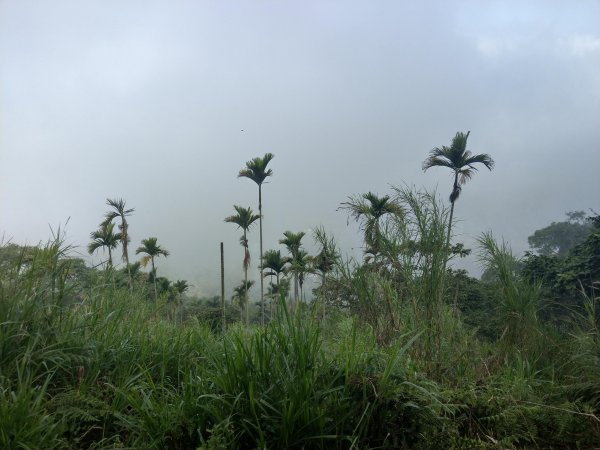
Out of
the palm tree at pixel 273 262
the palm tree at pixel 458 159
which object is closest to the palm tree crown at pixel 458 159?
the palm tree at pixel 458 159

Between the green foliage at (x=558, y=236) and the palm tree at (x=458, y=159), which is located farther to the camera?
the green foliage at (x=558, y=236)

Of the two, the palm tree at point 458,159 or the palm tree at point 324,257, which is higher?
the palm tree at point 458,159

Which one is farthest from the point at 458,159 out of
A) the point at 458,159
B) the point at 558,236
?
the point at 558,236

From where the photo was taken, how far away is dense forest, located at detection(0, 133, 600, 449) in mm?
2729

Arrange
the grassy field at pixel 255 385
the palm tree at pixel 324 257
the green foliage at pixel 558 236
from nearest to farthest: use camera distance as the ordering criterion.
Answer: the grassy field at pixel 255 385 < the palm tree at pixel 324 257 < the green foliage at pixel 558 236

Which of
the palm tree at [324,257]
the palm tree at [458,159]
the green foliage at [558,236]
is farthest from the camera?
the green foliage at [558,236]

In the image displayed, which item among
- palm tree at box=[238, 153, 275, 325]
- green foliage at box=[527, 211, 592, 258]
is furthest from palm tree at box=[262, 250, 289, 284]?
green foliage at box=[527, 211, 592, 258]

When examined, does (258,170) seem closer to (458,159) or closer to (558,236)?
(458,159)

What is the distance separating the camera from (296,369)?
2.82 metres

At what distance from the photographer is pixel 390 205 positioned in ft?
19.1

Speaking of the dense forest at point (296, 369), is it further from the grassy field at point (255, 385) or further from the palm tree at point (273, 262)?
the palm tree at point (273, 262)

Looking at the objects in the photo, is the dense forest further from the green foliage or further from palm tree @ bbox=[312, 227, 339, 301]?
the green foliage

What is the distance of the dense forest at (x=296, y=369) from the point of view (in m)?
2.73

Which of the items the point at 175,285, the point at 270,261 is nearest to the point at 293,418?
the point at 270,261
